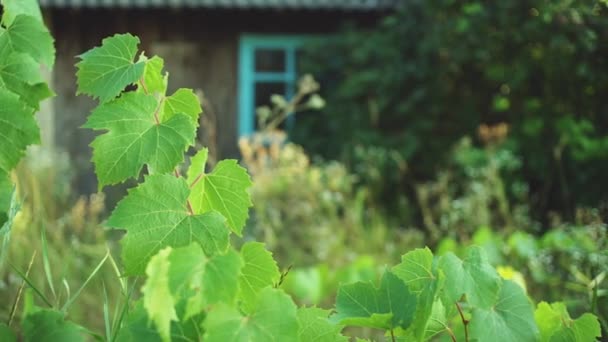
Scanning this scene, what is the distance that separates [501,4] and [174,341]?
611 centimetres

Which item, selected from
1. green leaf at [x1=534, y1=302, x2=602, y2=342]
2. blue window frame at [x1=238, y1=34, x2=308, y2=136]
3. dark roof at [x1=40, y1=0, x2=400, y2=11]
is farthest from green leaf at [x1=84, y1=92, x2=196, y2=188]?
blue window frame at [x1=238, y1=34, x2=308, y2=136]

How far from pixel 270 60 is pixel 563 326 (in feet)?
29.4

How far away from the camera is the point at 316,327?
1.04m

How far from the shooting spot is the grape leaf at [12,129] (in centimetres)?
106

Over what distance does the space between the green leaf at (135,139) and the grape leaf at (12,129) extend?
9 cm

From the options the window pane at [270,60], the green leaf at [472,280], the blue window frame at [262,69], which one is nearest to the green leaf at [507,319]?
the green leaf at [472,280]

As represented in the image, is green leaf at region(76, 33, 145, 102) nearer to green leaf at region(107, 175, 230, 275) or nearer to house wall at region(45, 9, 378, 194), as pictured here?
green leaf at region(107, 175, 230, 275)

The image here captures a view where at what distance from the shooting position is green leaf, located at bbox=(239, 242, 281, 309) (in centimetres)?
95

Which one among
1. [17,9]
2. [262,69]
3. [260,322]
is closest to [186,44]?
[262,69]

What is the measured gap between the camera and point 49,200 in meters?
5.75

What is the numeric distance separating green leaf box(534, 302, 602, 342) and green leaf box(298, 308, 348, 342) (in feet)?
0.87

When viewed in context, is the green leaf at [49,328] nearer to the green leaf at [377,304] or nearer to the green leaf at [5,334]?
the green leaf at [5,334]

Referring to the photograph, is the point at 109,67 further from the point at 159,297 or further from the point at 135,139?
the point at 159,297

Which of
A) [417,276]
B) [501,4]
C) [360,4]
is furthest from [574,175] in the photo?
[417,276]
